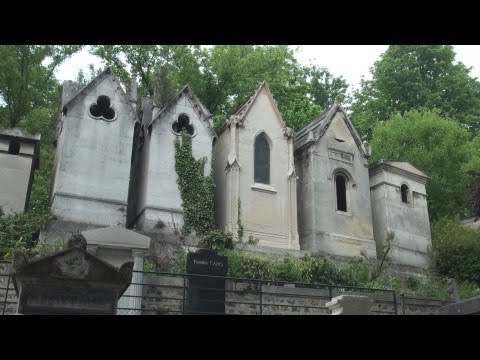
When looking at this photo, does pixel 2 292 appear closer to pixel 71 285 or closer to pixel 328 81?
pixel 71 285

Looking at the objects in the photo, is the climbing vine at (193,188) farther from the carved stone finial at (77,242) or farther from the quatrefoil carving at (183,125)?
the carved stone finial at (77,242)

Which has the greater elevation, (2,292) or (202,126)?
(202,126)

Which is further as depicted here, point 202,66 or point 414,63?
point 414,63

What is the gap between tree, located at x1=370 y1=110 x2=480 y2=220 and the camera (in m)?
33.9

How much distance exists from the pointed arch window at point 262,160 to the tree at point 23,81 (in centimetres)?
1498

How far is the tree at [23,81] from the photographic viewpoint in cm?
3148

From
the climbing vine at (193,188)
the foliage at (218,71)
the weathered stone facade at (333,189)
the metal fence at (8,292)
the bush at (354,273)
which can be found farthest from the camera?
the foliage at (218,71)

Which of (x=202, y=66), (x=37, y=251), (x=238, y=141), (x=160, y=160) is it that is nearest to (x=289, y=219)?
(x=238, y=141)

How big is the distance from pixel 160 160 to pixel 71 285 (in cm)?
→ 1610

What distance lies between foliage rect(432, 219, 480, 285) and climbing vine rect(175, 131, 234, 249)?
10438 millimetres

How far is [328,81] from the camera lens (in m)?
48.8

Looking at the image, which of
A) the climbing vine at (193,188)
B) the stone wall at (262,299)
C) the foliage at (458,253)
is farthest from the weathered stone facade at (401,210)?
the climbing vine at (193,188)

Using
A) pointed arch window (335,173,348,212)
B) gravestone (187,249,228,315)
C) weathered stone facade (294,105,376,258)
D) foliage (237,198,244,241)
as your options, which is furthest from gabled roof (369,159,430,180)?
gravestone (187,249,228,315)

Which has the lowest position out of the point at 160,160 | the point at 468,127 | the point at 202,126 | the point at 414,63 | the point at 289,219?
the point at 289,219
